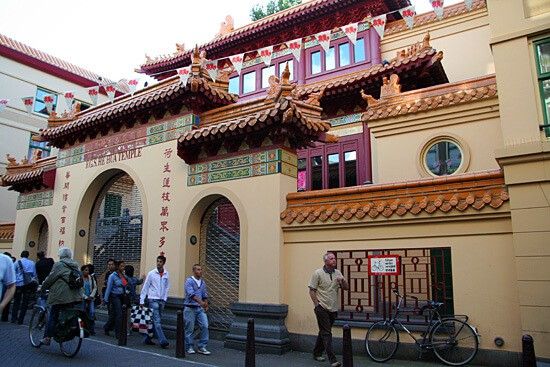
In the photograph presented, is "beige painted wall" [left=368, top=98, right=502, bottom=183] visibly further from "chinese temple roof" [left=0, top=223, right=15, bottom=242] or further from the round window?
"chinese temple roof" [left=0, top=223, right=15, bottom=242]

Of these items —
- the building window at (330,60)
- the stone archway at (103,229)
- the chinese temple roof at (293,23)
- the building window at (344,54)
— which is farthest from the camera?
the building window at (330,60)

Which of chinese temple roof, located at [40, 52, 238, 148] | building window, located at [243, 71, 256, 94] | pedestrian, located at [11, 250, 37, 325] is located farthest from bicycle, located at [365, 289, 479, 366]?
building window, located at [243, 71, 256, 94]

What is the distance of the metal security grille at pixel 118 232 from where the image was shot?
43.8 feet

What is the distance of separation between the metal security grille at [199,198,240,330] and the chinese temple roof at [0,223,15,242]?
34.2ft

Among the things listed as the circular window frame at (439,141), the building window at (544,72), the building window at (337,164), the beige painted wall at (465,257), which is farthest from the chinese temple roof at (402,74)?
the beige painted wall at (465,257)

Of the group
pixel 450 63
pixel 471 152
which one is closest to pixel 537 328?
pixel 471 152

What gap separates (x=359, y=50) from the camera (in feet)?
55.8

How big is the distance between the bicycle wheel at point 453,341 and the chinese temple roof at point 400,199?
1863mm

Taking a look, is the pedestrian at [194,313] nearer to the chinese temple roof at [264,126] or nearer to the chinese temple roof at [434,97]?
the chinese temple roof at [264,126]

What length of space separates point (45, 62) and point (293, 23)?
1440 cm

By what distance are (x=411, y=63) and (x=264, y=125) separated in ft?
19.0

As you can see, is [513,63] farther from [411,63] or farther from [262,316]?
[262,316]

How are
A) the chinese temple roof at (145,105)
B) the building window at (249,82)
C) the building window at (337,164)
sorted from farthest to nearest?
the building window at (249,82) < the building window at (337,164) < the chinese temple roof at (145,105)

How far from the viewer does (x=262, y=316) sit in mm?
9508
